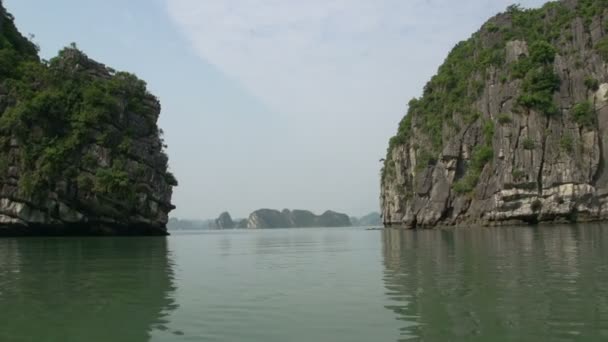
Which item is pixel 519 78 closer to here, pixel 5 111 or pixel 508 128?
pixel 508 128

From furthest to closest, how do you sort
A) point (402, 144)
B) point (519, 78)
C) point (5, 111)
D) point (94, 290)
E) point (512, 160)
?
point (402, 144)
point (519, 78)
point (512, 160)
point (5, 111)
point (94, 290)

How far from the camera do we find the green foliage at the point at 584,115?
60188mm

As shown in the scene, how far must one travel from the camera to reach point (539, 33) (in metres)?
72.7

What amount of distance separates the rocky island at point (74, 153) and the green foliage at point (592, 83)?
2016 inches

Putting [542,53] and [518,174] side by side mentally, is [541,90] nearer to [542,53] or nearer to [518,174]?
[542,53]

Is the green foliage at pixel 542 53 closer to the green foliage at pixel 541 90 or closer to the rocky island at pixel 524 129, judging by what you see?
the rocky island at pixel 524 129

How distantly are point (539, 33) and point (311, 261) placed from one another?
63197mm

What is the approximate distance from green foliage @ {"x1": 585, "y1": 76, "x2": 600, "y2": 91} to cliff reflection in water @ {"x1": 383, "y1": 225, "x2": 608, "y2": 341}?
49265 mm

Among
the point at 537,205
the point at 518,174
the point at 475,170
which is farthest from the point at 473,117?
the point at 537,205

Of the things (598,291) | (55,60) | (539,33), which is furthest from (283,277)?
(539,33)

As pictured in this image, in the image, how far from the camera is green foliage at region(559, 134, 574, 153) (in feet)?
194

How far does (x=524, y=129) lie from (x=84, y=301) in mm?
58875

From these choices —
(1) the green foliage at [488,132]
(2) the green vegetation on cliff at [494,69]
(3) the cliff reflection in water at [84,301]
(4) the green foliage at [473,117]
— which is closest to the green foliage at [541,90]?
(2) the green vegetation on cliff at [494,69]

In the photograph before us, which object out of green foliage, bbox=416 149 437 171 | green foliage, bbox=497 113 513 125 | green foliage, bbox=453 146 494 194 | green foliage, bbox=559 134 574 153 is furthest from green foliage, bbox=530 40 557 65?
green foliage, bbox=416 149 437 171
